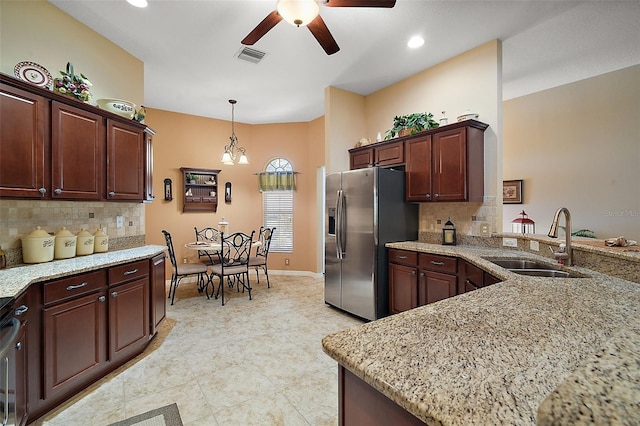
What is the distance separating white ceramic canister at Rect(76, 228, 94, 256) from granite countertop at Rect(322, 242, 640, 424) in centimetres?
269

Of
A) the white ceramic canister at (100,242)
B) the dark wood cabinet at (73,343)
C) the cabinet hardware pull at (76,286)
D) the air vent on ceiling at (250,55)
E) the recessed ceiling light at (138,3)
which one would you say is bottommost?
the dark wood cabinet at (73,343)

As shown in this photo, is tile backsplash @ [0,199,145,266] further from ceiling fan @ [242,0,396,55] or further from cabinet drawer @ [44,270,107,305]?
ceiling fan @ [242,0,396,55]

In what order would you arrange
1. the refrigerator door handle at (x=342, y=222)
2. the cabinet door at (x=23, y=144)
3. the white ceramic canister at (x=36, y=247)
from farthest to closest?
the refrigerator door handle at (x=342, y=222), the white ceramic canister at (x=36, y=247), the cabinet door at (x=23, y=144)

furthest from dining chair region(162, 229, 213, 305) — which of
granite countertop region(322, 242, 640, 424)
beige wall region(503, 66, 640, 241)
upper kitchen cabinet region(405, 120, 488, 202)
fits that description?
beige wall region(503, 66, 640, 241)

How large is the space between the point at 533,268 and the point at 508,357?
211cm

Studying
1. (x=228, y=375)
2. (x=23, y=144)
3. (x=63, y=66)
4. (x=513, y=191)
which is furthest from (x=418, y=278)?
(x=63, y=66)

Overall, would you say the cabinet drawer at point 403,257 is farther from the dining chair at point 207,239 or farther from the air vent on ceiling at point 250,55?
the dining chair at point 207,239

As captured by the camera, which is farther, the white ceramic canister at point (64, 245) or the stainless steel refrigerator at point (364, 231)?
the stainless steel refrigerator at point (364, 231)

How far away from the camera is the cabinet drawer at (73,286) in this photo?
72.2 inches

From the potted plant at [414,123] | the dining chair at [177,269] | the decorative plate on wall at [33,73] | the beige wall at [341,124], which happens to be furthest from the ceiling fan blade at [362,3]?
the dining chair at [177,269]

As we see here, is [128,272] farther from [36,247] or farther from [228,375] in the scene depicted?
[228,375]

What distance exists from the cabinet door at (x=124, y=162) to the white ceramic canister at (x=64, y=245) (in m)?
0.43

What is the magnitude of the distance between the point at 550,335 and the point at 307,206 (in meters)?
5.09

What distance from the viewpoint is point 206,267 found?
433 cm
